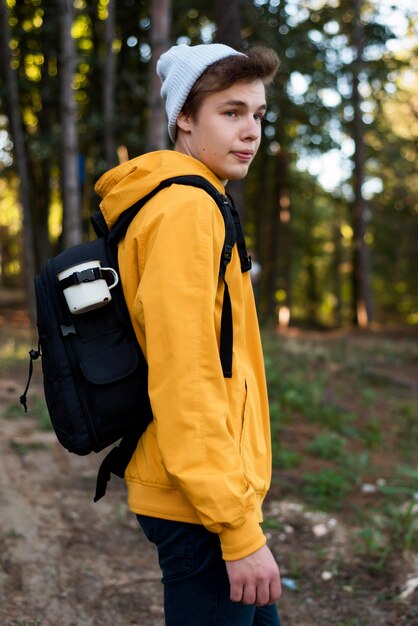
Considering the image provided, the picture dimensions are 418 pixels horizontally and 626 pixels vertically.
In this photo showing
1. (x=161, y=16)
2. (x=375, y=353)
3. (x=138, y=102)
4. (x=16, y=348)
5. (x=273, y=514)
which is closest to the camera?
(x=273, y=514)

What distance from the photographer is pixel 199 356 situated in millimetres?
1869

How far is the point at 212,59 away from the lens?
212 centimetres

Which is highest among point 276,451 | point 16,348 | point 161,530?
point 161,530

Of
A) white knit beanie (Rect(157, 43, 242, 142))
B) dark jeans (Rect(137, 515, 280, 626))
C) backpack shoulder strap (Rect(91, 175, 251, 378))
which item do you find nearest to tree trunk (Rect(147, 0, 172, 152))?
white knit beanie (Rect(157, 43, 242, 142))

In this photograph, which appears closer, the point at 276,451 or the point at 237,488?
the point at 237,488

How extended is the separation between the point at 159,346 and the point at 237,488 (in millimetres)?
404

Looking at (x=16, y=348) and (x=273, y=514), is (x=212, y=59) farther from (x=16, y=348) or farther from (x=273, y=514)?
(x=16, y=348)

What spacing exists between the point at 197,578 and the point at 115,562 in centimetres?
285

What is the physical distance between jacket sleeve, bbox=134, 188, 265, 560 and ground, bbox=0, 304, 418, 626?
2.34 meters

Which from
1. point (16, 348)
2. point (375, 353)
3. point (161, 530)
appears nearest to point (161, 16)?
point (16, 348)

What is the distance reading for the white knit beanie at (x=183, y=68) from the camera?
7.00 ft

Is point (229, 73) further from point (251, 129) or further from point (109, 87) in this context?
point (109, 87)

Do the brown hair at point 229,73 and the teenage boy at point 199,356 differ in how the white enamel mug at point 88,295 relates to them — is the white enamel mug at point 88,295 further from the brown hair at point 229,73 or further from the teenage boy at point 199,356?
the brown hair at point 229,73

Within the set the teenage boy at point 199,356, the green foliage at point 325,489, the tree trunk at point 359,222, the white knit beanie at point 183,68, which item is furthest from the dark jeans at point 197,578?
the tree trunk at point 359,222
